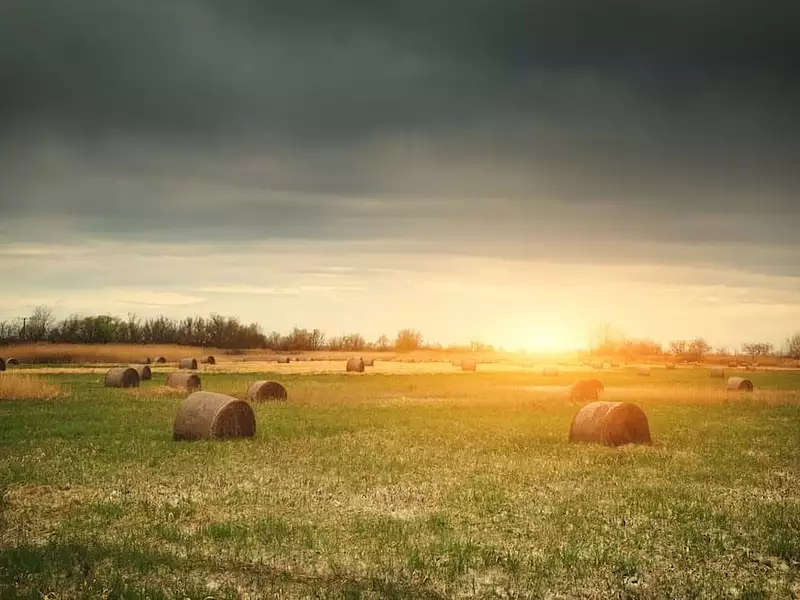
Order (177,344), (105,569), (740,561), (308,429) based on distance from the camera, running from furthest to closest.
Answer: (177,344) → (308,429) → (740,561) → (105,569)

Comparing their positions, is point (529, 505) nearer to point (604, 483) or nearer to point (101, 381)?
point (604, 483)

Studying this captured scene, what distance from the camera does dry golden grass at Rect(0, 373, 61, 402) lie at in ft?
108

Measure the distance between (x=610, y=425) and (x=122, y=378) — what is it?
28.8 meters

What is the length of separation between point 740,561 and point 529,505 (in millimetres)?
3869

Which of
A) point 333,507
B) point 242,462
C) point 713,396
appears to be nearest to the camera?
point 333,507

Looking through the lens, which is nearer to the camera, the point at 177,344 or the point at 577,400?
the point at 577,400

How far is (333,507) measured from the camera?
13352mm

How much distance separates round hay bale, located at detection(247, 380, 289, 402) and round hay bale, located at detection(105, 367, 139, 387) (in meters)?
11.0

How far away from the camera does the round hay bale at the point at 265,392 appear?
107 feet

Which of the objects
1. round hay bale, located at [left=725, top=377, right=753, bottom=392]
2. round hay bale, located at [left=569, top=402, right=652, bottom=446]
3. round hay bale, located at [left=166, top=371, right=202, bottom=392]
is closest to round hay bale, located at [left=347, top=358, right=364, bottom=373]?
round hay bale, located at [left=166, top=371, right=202, bottom=392]

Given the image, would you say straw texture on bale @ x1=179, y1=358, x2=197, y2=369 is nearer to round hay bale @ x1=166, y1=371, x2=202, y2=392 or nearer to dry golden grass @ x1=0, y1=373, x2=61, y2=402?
round hay bale @ x1=166, y1=371, x2=202, y2=392

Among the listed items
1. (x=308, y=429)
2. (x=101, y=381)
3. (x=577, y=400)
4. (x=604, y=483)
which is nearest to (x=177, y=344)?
(x=101, y=381)

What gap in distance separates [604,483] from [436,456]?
184 inches

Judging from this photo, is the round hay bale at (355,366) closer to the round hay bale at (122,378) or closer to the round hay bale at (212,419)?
the round hay bale at (122,378)
